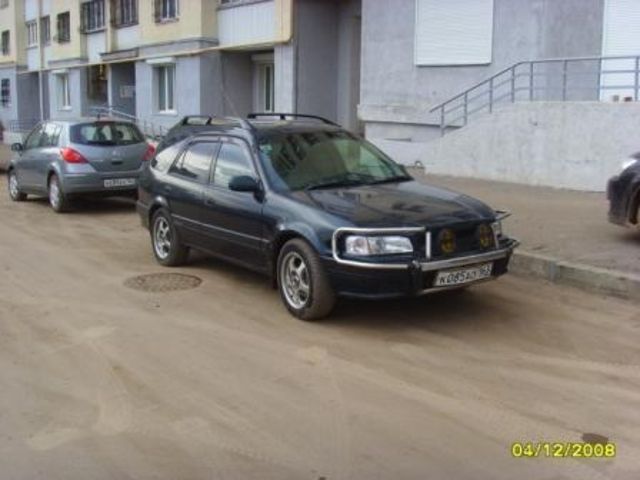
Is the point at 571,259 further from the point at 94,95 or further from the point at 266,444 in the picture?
the point at 94,95

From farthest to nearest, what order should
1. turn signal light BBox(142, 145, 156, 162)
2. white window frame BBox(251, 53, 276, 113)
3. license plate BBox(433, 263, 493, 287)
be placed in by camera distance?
white window frame BBox(251, 53, 276, 113) < turn signal light BBox(142, 145, 156, 162) < license plate BBox(433, 263, 493, 287)

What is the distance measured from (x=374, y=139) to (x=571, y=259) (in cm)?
1160

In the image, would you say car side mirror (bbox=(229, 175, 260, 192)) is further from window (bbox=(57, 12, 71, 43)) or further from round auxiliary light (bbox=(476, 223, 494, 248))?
window (bbox=(57, 12, 71, 43))

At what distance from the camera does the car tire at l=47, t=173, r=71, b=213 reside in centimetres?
1320

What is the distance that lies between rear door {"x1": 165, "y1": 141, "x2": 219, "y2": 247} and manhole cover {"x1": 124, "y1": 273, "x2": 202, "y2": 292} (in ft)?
1.22

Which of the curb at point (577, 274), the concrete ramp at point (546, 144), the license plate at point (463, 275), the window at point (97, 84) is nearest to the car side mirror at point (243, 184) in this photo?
the license plate at point (463, 275)

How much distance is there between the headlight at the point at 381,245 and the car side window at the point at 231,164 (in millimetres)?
1576

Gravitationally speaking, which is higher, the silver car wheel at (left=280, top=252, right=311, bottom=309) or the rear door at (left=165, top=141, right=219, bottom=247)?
the rear door at (left=165, top=141, right=219, bottom=247)

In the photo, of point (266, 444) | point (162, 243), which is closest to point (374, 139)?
point (162, 243)

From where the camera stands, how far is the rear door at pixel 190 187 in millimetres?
8000

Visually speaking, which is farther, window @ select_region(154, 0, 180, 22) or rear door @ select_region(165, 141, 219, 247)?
window @ select_region(154, 0, 180, 22)

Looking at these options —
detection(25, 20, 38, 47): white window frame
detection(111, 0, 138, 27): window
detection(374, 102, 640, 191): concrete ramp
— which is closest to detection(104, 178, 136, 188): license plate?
detection(374, 102, 640, 191): concrete ramp

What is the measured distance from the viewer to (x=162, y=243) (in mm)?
8883

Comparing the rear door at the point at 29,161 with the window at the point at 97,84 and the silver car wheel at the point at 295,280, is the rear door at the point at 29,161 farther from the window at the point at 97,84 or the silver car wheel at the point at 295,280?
the window at the point at 97,84
